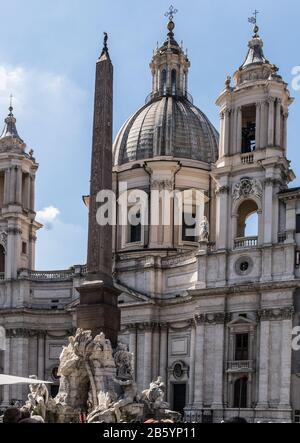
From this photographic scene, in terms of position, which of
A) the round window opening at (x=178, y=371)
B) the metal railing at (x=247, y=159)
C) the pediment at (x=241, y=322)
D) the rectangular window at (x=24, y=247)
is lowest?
the round window opening at (x=178, y=371)

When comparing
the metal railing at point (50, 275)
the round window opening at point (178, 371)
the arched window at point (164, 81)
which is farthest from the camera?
the arched window at point (164, 81)

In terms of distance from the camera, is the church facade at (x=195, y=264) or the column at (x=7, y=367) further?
the column at (x=7, y=367)

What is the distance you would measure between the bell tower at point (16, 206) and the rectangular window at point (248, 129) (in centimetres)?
1926

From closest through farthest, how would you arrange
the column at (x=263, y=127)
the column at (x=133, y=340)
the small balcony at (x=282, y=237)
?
the small balcony at (x=282, y=237) < the column at (x=263, y=127) < the column at (x=133, y=340)

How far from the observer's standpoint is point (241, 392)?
53.4m

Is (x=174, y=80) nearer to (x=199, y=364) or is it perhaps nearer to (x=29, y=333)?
(x=29, y=333)

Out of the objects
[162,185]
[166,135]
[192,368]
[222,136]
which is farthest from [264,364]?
[166,135]

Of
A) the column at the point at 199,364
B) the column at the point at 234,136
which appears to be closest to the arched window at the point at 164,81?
the column at the point at 234,136

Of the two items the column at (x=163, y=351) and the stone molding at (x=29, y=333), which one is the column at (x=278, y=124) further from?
the stone molding at (x=29, y=333)

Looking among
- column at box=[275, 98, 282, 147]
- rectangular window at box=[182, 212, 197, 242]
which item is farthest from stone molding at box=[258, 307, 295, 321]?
rectangular window at box=[182, 212, 197, 242]

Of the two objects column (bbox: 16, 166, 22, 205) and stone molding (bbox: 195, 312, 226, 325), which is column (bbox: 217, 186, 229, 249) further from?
column (bbox: 16, 166, 22, 205)

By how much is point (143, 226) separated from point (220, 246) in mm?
12082

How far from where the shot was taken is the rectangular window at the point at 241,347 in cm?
5412
